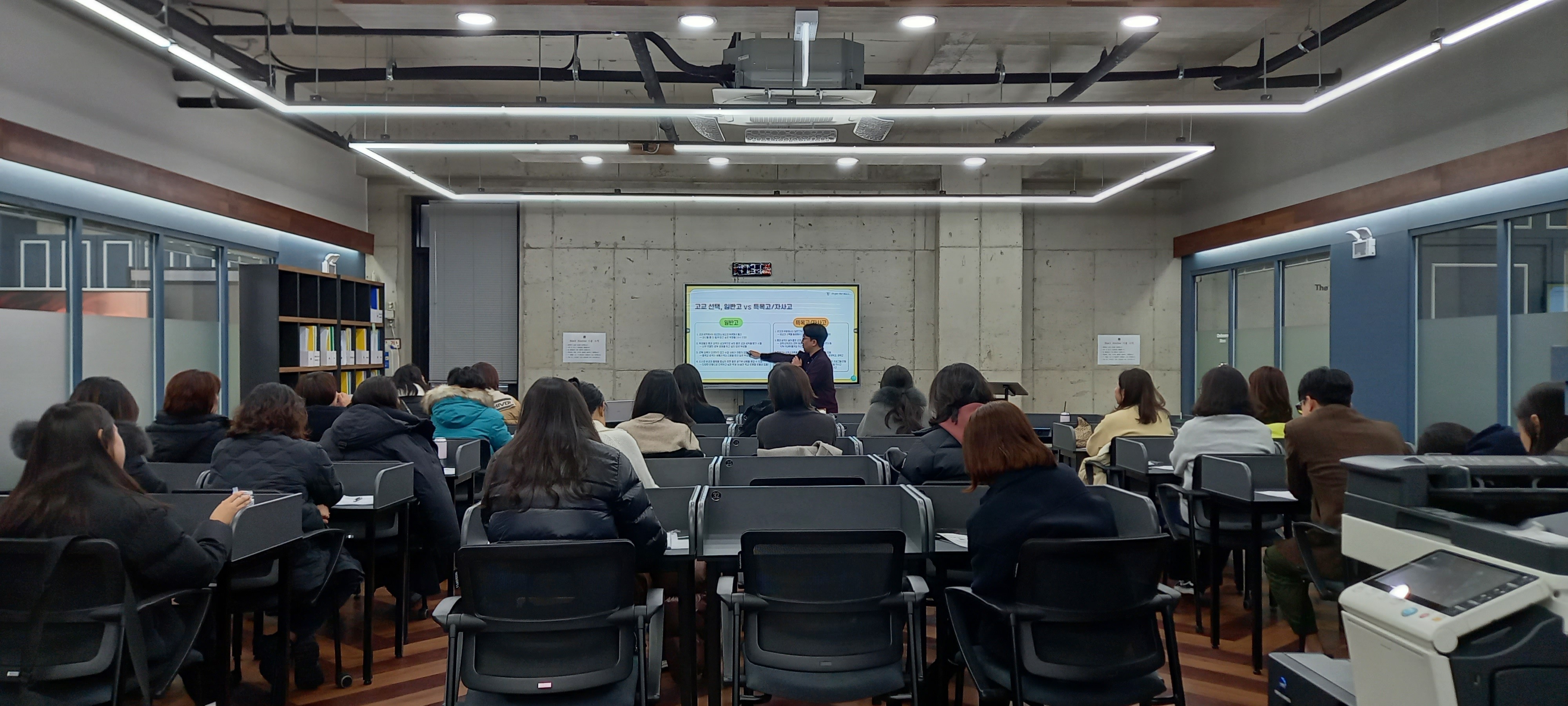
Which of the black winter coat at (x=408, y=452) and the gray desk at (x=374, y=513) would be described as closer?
the gray desk at (x=374, y=513)

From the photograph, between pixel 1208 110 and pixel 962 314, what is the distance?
4.90 metres

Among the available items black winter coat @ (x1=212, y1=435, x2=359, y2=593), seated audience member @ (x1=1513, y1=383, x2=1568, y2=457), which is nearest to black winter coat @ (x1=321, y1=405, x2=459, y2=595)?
black winter coat @ (x1=212, y1=435, x2=359, y2=593)

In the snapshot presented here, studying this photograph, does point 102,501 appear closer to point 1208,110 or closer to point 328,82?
point 1208,110

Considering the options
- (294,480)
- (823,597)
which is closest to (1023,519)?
(823,597)

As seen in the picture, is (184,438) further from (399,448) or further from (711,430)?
(711,430)

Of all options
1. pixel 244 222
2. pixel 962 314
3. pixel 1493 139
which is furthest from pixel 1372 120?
pixel 244 222

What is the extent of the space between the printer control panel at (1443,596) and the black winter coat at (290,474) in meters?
3.26

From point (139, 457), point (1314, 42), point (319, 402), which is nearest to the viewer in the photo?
point (139, 457)

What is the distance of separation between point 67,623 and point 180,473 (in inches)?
65.5

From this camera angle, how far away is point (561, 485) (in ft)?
8.27

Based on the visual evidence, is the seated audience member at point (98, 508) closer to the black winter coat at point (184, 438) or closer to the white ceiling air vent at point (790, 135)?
the black winter coat at point (184, 438)

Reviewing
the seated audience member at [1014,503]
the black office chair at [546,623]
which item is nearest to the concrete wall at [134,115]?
the black office chair at [546,623]

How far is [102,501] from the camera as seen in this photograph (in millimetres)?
2234

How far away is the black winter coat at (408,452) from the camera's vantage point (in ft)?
12.8
